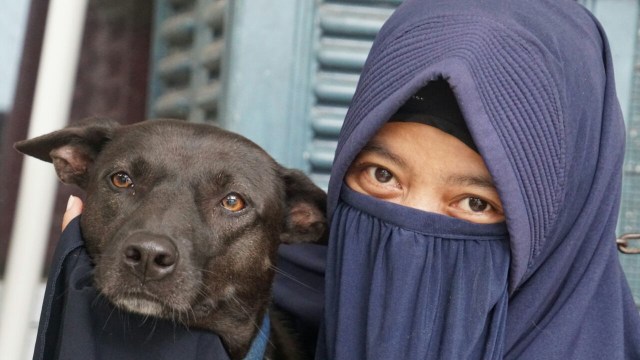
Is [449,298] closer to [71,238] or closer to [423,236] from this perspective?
[423,236]

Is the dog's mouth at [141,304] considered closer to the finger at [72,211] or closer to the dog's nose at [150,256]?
the dog's nose at [150,256]

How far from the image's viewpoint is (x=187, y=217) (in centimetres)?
252

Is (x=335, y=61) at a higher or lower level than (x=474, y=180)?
higher

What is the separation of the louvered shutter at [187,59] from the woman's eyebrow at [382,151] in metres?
1.44

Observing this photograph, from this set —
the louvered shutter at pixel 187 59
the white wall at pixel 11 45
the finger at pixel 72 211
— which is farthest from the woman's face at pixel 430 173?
the white wall at pixel 11 45

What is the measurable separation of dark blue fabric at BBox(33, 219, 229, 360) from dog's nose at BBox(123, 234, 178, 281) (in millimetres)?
141

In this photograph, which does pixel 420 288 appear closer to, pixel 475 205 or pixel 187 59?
pixel 475 205

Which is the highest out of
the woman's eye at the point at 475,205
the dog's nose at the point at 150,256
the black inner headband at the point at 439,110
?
the black inner headband at the point at 439,110

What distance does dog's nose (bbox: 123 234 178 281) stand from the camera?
7.63ft

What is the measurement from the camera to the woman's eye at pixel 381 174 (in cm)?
257

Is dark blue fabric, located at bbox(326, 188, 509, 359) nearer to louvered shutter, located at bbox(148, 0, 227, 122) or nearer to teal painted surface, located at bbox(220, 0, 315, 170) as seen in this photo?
teal painted surface, located at bbox(220, 0, 315, 170)

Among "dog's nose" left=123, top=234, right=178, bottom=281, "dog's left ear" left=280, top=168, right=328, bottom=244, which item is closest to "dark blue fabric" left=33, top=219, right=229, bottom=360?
"dog's nose" left=123, top=234, right=178, bottom=281

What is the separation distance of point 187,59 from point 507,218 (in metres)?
2.38

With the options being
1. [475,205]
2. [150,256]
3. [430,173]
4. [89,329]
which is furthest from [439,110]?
[89,329]
